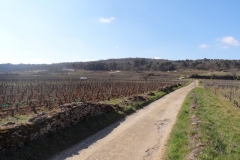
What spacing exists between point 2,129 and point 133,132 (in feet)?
23.1

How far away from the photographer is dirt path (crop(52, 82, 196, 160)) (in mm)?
10352

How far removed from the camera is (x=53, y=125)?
1208cm

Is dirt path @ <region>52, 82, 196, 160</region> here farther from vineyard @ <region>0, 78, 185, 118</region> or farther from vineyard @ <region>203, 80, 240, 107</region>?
vineyard @ <region>203, 80, 240, 107</region>

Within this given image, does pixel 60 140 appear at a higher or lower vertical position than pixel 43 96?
higher

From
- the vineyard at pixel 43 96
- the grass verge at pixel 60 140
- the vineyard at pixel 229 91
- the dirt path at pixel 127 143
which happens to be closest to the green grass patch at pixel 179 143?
the dirt path at pixel 127 143

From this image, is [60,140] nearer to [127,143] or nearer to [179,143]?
[127,143]

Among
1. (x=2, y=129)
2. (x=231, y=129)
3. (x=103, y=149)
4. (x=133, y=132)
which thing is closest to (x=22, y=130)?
(x=2, y=129)

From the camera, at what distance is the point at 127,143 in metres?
12.1

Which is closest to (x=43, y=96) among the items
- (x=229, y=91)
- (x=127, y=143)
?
(x=127, y=143)

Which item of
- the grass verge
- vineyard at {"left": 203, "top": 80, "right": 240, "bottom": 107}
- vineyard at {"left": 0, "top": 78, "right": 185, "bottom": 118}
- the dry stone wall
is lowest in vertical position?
vineyard at {"left": 203, "top": 80, "right": 240, "bottom": 107}

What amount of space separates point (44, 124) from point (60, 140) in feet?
3.39

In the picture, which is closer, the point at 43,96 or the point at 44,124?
the point at 44,124

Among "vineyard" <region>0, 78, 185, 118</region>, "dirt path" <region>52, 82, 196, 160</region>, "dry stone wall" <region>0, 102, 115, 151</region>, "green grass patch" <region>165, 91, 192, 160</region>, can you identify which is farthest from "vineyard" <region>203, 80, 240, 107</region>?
"dry stone wall" <region>0, 102, 115, 151</region>

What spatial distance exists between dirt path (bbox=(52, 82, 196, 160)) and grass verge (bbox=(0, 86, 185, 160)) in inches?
16.3
